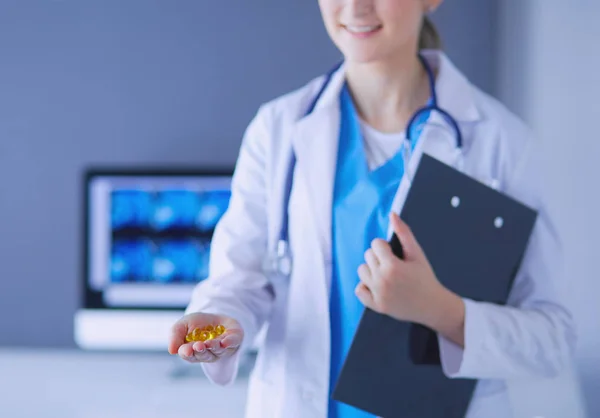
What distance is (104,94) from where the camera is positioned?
7.39 ft

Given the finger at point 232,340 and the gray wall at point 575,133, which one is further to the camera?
the gray wall at point 575,133

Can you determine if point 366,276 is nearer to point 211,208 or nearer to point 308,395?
point 308,395

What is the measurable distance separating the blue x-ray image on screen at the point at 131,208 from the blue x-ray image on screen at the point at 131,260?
0.05 m

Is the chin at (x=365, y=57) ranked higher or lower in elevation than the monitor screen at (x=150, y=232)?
higher

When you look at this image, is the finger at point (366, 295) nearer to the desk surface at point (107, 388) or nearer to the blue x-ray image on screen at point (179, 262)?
the desk surface at point (107, 388)

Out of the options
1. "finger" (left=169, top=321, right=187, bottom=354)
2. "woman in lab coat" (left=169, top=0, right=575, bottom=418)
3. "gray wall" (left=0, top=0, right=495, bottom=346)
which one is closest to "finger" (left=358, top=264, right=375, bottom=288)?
"woman in lab coat" (left=169, top=0, right=575, bottom=418)

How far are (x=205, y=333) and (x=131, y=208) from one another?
1186mm

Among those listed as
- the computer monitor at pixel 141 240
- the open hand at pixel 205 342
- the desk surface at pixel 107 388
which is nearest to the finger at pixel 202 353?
the open hand at pixel 205 342

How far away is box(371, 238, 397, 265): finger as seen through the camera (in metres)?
0.80

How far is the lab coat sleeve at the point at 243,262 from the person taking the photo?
896mm

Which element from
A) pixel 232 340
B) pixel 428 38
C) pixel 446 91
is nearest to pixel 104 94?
pixel 428 38

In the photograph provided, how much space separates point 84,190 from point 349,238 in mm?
1198

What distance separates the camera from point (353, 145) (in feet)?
3.22

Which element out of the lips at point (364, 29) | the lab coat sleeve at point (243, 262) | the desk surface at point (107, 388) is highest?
the lips at point (364, 29)
